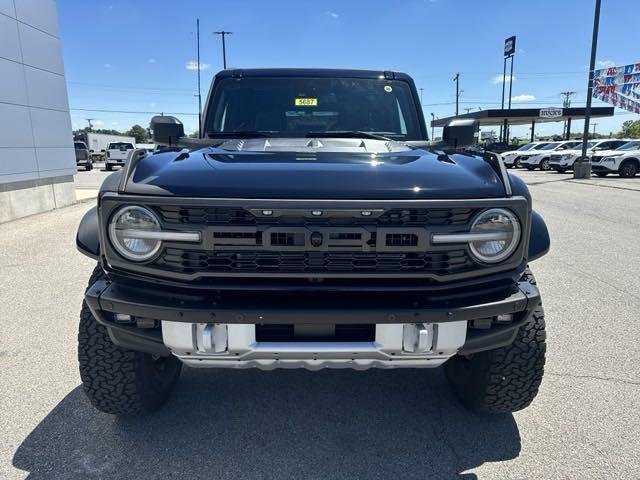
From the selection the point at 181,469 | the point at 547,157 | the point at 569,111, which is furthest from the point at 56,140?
the point at 569,111

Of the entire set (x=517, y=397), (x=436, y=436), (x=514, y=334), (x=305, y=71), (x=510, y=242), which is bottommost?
(x=436, y=436)

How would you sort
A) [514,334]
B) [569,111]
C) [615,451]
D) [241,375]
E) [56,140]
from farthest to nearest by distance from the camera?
[569,111]
[56,140]
[241,375]
[615,451]
[514,334]

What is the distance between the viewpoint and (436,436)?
2.51 m

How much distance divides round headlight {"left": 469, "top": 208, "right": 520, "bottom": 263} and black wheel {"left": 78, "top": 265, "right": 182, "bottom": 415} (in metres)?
1.67

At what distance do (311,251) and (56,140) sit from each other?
10861mm

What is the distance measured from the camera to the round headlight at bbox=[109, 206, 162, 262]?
78.8 inches

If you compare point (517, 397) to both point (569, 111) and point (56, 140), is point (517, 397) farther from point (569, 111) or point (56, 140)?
point (569, 111)

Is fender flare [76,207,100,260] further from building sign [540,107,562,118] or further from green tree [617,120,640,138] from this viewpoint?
green tree [617,120,640,138]

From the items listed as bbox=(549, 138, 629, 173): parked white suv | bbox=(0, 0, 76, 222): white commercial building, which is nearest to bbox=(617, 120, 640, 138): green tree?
bbox=(549, 138, 629, 173): parked white suv

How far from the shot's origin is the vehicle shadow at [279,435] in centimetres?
225

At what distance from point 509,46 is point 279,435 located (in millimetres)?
57970

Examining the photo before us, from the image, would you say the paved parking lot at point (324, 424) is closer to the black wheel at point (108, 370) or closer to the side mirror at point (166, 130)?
the black wheel at point (108, 370)

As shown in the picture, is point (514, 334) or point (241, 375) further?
point (241, 375)

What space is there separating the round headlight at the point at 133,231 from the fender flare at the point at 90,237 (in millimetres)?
240
